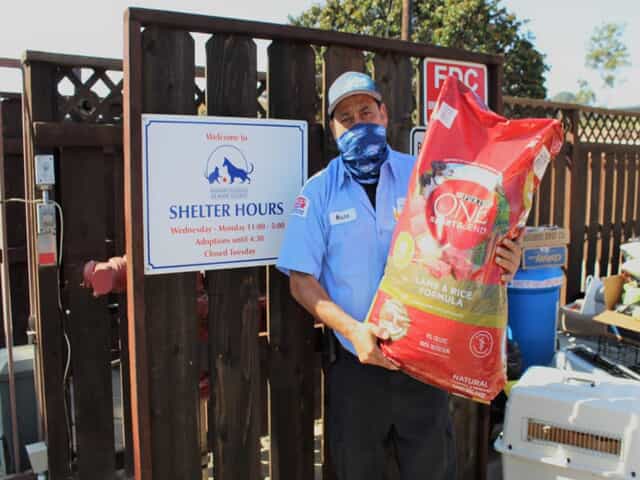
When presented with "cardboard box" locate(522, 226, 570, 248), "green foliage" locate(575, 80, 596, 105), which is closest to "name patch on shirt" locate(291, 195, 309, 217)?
"cardboard box" locate(522, 226, 570, 248)

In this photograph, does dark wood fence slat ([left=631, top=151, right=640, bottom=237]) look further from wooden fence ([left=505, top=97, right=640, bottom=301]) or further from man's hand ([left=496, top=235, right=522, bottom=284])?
man's hand ([left=496, top=235, right=522, bottom=284])

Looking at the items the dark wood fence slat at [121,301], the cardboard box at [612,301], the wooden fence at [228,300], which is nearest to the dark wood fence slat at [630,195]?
the cardboard box at [612,301]

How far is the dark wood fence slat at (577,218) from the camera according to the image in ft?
20.7

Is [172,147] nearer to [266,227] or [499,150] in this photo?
[266,227]

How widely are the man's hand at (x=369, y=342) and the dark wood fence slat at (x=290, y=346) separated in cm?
52

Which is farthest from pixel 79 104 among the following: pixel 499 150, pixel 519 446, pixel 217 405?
pixel 519 446

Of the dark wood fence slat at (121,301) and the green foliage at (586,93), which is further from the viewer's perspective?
the green foliage at (586,93)

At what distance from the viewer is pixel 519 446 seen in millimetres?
2555

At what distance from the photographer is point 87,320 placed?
334cm

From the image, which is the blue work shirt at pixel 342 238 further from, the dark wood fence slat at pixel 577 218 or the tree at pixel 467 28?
the tree at pixel 467 28

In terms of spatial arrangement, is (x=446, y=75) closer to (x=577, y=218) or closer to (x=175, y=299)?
(x=175, y=299)

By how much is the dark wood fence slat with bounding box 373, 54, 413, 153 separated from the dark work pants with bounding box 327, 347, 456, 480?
3.31 ft

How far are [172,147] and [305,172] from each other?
0.54 m

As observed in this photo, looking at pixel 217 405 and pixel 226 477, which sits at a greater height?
pixel 217 405
